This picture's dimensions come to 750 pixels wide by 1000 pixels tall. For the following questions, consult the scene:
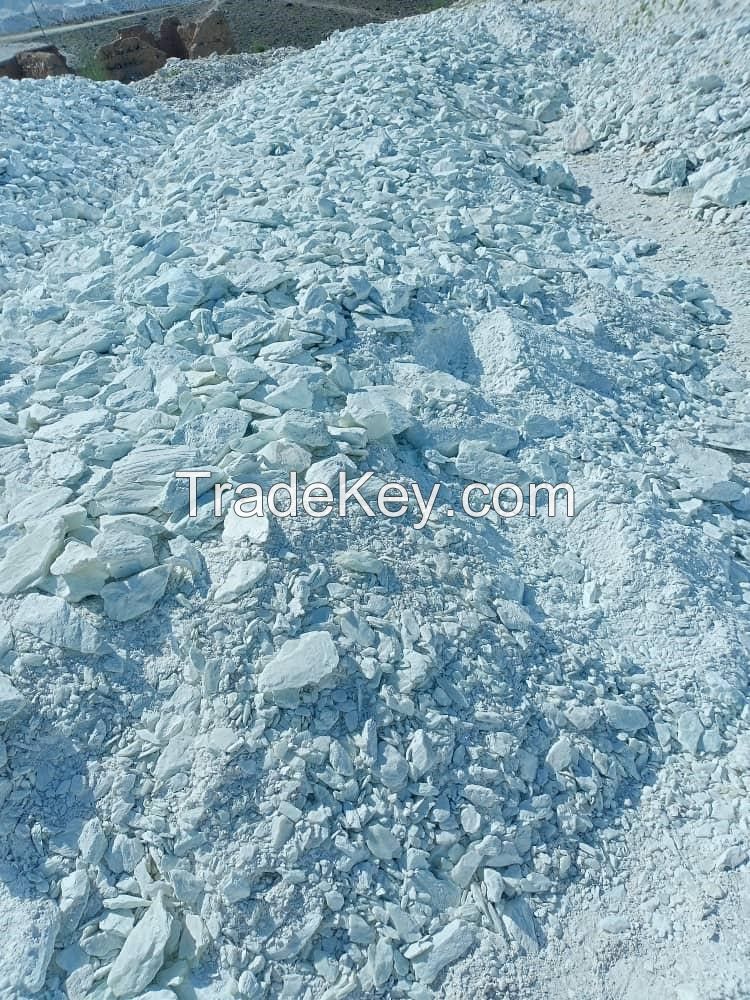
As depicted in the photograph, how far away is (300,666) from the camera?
2.57 metres

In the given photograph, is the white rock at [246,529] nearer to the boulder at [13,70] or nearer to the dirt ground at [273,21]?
the boulder at [13,70]

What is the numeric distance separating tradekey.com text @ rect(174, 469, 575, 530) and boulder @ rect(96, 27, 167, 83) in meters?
14.3

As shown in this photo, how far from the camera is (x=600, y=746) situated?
2.75m

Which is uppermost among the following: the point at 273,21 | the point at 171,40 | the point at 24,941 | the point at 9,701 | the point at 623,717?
the point at 273,21

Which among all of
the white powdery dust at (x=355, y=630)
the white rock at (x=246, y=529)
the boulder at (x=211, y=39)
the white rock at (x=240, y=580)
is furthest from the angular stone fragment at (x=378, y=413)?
the boulder at (x=211, y=39)

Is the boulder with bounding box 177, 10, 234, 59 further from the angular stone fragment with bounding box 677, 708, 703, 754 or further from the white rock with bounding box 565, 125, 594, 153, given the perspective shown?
the angular stone fragment with bounding box 677, 708, 703, 754

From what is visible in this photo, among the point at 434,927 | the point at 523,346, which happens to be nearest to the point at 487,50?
the point at 523,346

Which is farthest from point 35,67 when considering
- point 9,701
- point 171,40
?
point 9,701

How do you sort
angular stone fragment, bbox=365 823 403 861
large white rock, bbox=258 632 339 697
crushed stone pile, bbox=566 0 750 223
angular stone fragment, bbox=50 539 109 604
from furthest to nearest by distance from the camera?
1. crushed stone pile, bbox=566 0 750 223
2. angular stone fragment, bbox=50 539 109 604
3. large white rock, bbox=258 632 339 697
4. angular stone fragment, bbox=365 823 403 861

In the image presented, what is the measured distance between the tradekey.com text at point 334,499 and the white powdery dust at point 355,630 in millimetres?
45

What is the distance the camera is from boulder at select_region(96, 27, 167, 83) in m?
14.1

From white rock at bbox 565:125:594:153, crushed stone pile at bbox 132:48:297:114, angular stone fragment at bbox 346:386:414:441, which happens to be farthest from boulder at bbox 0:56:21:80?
angular stone fragment at bbox 346:386:414:441

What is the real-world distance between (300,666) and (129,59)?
1547 cm

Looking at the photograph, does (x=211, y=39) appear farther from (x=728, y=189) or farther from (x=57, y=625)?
(x=57, y=625)
